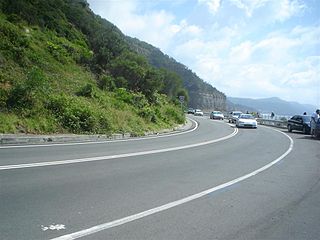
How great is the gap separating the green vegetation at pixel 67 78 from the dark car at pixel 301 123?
1046 cm

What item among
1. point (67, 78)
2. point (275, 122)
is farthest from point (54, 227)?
point (275, 122)

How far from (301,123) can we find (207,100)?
432ft

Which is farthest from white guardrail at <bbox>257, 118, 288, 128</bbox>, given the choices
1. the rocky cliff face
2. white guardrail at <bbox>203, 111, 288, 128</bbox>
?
the rocky cliff face

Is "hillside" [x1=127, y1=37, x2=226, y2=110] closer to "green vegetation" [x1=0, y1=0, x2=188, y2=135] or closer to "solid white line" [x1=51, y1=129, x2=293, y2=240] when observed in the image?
"green vegetation" [x1=0, y1=0, x2=188, y2=135]

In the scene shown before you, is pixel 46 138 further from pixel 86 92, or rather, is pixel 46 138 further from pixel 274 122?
pixel 274 122

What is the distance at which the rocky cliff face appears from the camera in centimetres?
15643

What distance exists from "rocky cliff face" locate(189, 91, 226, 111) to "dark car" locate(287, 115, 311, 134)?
394 ft

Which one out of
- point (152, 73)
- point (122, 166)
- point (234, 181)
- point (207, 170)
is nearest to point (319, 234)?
point (234, 181)

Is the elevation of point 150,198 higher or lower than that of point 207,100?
lower

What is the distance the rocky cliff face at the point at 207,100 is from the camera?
156425 mm

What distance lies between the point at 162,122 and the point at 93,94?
7254 mm

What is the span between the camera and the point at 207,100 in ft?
538

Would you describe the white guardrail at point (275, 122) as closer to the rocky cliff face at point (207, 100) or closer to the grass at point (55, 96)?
the grass at point (55, 96)

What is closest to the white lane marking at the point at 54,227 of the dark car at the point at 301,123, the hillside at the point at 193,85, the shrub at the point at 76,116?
the shrub at the point at 76,116
